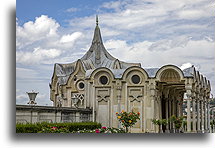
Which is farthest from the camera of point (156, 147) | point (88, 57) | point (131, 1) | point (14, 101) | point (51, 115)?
point (88, 57)

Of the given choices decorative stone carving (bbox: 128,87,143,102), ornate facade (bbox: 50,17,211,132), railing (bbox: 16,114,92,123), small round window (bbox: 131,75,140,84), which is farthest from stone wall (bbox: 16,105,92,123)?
small round window (bbox: 131,75,140,84)

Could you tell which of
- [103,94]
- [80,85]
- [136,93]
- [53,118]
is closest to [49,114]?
[53,118]

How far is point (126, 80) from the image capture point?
68.5ft

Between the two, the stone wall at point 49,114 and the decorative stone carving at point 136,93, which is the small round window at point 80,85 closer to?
the stone wall at point 49,114

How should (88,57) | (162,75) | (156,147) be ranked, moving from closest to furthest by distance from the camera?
(156,147) < (162,75) < (88,57)

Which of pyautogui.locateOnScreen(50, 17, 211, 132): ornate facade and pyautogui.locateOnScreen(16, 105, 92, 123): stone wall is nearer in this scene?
pyautogui.locateOnScreen(16, 105, 92, 123): stone wall

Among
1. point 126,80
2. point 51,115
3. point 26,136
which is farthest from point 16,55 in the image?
point 126,80

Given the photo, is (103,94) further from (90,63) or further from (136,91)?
(90,63)

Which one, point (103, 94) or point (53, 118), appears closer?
point (53, 118)

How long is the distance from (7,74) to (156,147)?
455 centimetres

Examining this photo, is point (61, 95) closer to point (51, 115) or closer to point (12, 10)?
point (51, 115)

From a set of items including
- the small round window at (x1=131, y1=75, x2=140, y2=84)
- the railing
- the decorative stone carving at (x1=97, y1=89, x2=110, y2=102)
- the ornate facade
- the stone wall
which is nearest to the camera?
the railing

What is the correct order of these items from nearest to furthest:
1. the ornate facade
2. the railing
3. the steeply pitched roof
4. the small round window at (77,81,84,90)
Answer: the railing < the ornate facade < the steeply pitched roof < the small round window at (77,81,84,90)

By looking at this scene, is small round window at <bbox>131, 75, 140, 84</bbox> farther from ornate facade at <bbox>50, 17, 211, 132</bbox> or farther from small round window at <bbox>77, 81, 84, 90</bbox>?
small round window at <bbox>77, 81, 84, 90</bbox>
